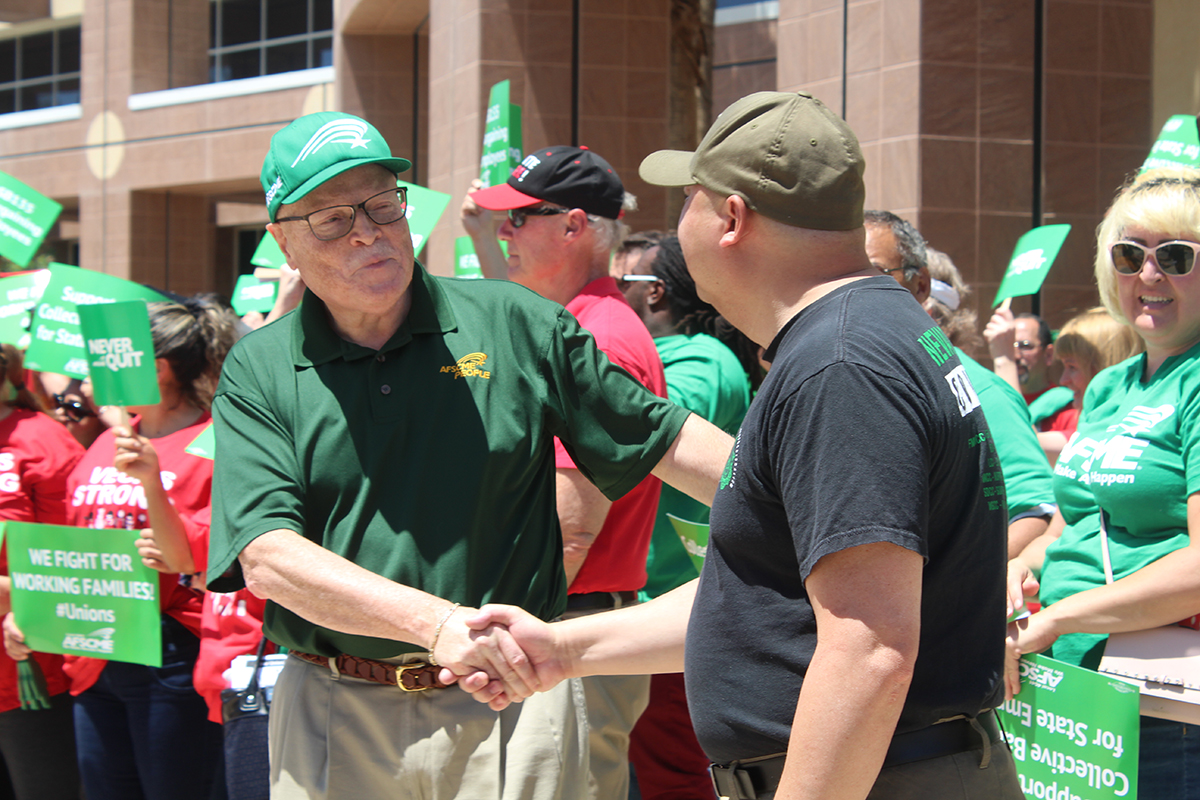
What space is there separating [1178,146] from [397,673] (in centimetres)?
391

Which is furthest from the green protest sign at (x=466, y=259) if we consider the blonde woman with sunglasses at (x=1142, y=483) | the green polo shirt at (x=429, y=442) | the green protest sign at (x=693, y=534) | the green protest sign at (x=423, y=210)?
the blonde woman with sunglasses at (x=1142, y=483)

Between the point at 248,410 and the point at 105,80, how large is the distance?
2200 centimetres

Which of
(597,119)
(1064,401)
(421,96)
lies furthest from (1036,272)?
(421,96)

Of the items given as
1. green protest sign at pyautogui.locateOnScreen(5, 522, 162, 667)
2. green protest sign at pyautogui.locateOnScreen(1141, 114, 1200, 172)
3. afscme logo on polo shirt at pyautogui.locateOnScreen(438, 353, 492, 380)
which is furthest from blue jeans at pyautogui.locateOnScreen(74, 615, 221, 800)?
green protest sign at pyautogui.locateOnScreen(1141, 114, 1200, 172)

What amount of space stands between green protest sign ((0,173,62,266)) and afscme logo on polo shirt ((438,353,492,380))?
3.80m

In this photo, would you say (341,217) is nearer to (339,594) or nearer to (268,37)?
(339,594)

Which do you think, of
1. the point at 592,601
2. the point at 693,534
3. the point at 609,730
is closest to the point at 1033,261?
the point at 693,534

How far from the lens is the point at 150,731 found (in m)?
4.00

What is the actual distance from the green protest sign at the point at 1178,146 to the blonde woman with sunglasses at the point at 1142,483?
1640mm

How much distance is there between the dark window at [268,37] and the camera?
2280 cm

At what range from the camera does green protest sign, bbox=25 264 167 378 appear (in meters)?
4.51

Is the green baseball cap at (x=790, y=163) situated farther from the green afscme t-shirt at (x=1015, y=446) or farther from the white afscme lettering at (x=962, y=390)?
the green afscme t-shirt at (x=1015, y=446)

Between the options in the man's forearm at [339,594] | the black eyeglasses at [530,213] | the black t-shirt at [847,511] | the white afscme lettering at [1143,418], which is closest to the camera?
the black t-shirt at [847,511]

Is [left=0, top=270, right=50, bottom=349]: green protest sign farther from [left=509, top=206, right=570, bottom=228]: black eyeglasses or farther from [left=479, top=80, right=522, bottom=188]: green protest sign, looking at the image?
[left=509, top=206, right=570, bottom=228]: black eyeglasses
